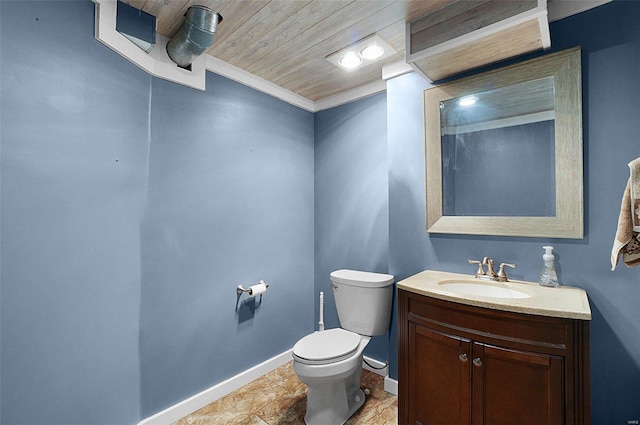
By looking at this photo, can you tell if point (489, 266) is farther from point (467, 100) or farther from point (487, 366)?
point (467, 100)

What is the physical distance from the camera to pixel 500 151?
1688 millimetres

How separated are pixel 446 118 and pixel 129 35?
1.88 meters

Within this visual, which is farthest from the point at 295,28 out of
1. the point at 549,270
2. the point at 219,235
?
the point at 549,270

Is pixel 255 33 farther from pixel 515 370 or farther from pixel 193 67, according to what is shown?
pixel 515 370

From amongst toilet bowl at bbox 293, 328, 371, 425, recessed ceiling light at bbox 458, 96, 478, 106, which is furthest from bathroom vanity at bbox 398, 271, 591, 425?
recessed ceiling light at bbox 458, 96, 478, 106

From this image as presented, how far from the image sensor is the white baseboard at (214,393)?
1.74 m

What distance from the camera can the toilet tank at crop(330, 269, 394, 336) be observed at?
2.02 metres

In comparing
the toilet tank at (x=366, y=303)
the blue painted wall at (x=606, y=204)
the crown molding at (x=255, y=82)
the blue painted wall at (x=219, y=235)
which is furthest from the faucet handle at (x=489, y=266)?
the crown molding at (x=255, y=82)

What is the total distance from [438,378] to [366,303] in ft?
2.25

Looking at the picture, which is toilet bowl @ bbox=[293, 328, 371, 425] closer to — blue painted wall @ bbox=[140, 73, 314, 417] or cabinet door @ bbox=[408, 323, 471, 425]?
cabinet door @ bbox=[408, 323, 471, 425]

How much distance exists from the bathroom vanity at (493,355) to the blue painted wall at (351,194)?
2.70 ft

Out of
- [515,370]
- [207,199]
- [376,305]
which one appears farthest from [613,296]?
[207,199]

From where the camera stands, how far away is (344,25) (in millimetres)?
1660

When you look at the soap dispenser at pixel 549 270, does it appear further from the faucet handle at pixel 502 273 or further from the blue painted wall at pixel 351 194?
the blue painted wall at pixel 351 194
